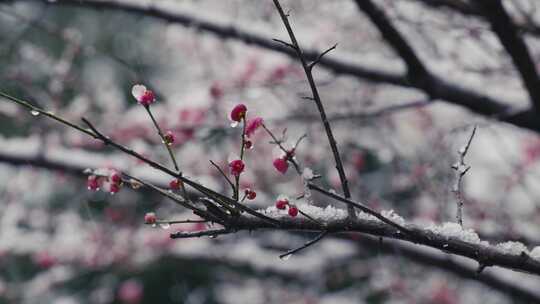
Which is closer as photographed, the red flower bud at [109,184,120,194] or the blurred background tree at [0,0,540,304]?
the red flower bud at [109,184,120,194]

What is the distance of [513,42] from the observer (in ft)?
7.54

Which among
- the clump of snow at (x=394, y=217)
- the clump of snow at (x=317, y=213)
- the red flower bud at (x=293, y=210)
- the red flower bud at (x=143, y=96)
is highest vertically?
the red flower bud at (x=143, y=96)

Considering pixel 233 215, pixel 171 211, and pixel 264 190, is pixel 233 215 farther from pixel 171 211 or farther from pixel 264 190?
pixel 171 211

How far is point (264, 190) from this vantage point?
4.59 metres

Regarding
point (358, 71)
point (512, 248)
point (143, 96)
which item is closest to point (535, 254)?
point (512, 248)

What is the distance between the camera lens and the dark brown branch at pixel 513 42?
2.14 meters

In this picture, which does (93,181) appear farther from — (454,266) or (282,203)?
(454,266)

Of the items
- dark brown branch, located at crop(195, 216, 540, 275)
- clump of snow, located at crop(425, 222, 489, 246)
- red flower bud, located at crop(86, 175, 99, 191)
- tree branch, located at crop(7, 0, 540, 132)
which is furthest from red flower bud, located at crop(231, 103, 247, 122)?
tree branch, located at crop(7, 0, 540, 132)

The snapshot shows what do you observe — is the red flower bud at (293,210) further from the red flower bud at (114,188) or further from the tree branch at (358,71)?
the tree branch at (358,71)

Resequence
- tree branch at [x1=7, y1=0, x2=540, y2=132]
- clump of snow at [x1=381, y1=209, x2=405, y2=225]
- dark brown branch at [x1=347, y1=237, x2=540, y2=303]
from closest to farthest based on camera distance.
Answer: clump of snow at [x1=381, y1=209, x2=405, y2=225]
tree branch at [x1=7, y1=0, x2=540, y2=132]
dark brown branch at [x1=347, y1=237, x2=540, y2=303]

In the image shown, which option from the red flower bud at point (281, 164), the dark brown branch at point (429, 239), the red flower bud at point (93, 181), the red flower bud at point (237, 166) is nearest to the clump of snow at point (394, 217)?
the dark brown branch at point (429, 239)

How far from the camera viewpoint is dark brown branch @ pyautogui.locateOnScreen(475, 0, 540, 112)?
2.14 meters

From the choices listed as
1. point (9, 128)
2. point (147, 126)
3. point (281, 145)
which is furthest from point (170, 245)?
point (9, 128)

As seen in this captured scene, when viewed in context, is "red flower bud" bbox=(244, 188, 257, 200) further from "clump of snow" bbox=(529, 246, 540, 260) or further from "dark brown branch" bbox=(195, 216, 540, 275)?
"clump of snow" bbox=(529, 246, 540, 260)
